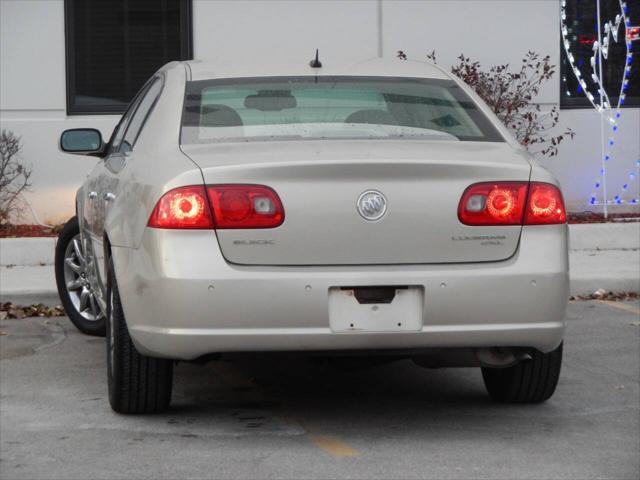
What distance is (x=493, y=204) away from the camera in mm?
5426

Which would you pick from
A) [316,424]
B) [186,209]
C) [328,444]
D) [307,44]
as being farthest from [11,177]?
[328,444]

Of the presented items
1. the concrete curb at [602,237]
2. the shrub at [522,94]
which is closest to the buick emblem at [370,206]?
the concrete curb at [602,237]

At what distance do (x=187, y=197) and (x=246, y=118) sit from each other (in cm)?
77

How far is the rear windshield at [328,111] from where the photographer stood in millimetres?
5883

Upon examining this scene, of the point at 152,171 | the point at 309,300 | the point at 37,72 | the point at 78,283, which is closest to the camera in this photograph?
the point at 309,300

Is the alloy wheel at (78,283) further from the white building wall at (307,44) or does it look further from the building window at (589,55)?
the building window at (589,55)

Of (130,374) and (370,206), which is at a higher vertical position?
(370,206)

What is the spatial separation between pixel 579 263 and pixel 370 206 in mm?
6206

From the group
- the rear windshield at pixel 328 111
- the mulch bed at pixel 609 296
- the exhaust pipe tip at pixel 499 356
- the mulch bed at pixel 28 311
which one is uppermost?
the rear windshield at pixel 328 111

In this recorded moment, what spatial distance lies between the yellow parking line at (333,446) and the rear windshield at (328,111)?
4.12ft

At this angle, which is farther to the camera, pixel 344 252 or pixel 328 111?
pixel 328 111

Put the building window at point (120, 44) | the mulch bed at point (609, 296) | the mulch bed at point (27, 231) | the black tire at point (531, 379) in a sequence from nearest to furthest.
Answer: the black tire at point (531, 379) < the mulch bed at point (609, 296) < the mulch bed at point (27, 231) < the building window at point (120, 44)

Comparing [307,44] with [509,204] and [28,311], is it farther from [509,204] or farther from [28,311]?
[509,204]

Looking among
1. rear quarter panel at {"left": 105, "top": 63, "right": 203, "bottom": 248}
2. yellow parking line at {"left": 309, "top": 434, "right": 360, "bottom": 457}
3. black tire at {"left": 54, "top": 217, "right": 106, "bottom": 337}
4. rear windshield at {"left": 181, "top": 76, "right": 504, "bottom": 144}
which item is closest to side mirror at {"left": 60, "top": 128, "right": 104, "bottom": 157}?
rear quarter panel at {"left": 105, "top": 63, "right": 203, "bottom": 248}
